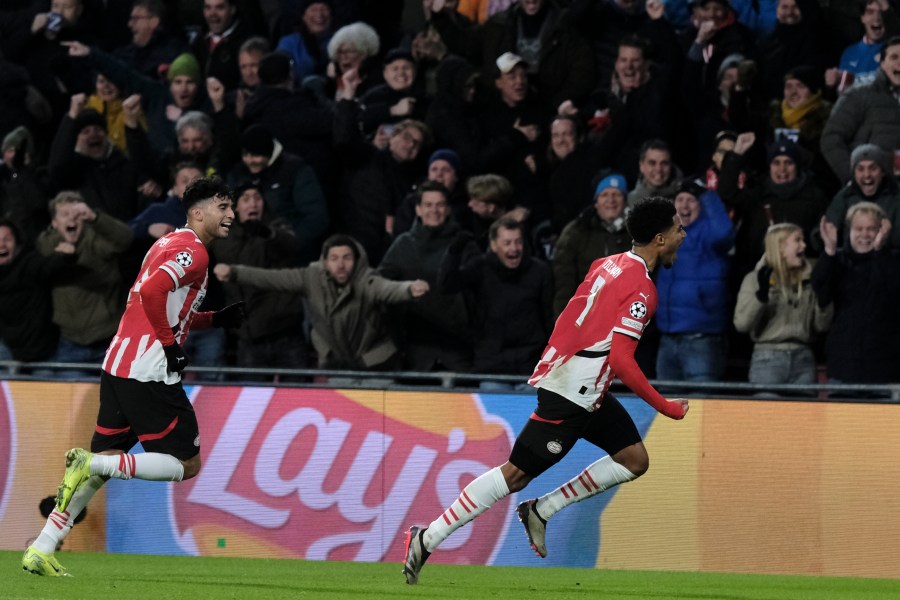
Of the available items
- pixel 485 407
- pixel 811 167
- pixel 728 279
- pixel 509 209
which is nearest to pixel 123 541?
pixel 485 407

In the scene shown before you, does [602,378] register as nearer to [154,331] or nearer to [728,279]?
[154,331]

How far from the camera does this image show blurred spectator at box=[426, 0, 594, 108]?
1412 centimetres

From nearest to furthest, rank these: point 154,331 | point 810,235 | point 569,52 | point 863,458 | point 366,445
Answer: point 154,331, point 863,458, point 366,445, point 810,235, point 569,52

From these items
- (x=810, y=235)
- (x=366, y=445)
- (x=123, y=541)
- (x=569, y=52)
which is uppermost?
(x=569, y=52)

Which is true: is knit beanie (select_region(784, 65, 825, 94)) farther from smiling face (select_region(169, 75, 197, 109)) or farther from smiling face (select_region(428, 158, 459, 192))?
smiling face (select_region(169, 75, 197, 109))

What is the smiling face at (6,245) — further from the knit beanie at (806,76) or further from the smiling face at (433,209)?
the knit beanie at (806,76)

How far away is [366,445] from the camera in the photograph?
37.6 feet

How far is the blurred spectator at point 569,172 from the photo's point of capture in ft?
43.2

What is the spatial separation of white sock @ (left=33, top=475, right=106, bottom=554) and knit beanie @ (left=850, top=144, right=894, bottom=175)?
19.1 feet

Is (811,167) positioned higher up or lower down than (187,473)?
higher up

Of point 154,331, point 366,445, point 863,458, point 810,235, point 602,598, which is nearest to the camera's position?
point 602,598

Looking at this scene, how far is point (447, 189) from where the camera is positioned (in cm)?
1298

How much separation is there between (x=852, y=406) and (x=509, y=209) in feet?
11.6

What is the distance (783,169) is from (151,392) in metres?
5.35
